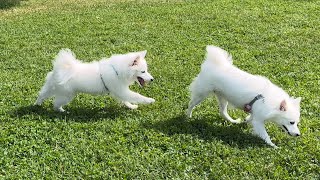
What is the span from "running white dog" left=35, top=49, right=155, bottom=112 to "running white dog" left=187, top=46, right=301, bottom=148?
82 centimetres

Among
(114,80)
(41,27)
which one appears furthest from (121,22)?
(114,80)

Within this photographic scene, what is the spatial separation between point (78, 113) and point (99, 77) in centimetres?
61

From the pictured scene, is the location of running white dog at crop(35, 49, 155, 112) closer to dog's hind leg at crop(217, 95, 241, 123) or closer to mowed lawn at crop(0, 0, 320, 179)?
mowed lawn at crop(0, 0, 320, 179)

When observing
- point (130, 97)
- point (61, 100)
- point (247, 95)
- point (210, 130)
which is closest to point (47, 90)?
point (61, 100)

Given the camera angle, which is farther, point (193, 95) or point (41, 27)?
point (41, 27)

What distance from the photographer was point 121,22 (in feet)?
39.3

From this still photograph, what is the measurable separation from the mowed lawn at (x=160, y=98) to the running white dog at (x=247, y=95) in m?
0.24

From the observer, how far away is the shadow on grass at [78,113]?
651cm

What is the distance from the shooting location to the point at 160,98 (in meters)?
7.29

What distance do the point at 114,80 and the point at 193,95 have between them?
112 cm

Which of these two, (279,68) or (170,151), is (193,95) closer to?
(170,151)

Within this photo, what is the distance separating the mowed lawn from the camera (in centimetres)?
524

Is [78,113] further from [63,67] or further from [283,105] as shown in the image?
[283,105]

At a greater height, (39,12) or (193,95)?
(39,12)
